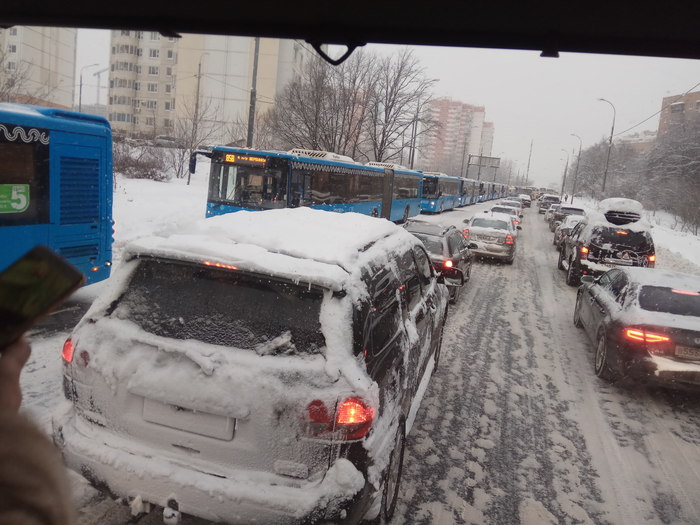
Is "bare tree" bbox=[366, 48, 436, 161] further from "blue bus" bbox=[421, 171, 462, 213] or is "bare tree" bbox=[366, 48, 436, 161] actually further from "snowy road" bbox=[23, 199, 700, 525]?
"snowy road" bbox=[23, 199, 700, 525]

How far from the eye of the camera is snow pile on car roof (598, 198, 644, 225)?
13938 millimetres

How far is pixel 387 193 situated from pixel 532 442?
22.6 metres

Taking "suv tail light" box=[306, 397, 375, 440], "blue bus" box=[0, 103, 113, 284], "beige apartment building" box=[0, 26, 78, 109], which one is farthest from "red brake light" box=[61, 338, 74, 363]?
"beige apartment building" box=[0, 26, 78, 109]

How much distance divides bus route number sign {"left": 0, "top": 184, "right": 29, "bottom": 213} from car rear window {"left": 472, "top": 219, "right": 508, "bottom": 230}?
1332 cm

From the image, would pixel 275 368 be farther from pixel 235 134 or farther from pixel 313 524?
pixel 235 134

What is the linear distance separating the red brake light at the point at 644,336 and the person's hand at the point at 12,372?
6648mm

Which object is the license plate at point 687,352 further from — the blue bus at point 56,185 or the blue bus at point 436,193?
the blue bus at point 436,193

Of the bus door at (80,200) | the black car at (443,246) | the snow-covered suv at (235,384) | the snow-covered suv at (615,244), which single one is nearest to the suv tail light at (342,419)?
the snow-covered suv at (235,384)

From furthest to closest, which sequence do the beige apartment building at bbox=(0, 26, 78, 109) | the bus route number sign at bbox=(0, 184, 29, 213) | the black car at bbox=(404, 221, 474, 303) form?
1. the beige apartment building at bbox=(0, 26, 78, 109)
2. the black car at bbox=(404, 221, 474, 303)
3. the bus route number sign at bbox=(0, 184, 29, 213)

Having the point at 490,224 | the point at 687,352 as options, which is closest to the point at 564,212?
the point at 490,224

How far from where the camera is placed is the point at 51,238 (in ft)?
26.7

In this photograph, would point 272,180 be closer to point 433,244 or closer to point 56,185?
point 433,244

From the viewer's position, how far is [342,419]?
2.79 m

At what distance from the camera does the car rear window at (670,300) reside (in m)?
6.42
